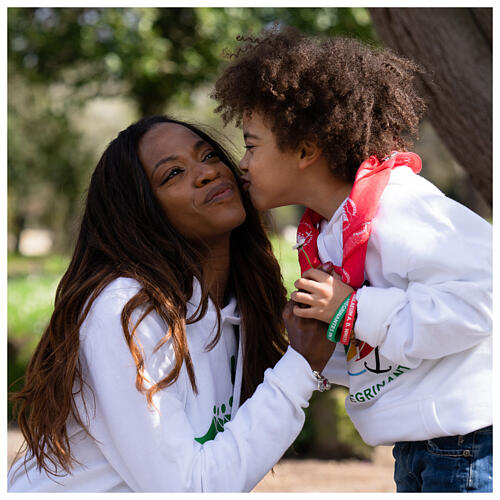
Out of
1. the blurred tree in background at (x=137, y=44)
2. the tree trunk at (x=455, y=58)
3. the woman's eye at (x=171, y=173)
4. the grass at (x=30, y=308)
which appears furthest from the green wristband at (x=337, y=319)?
Answer: the blurred tree in background at (x=137, y=44)

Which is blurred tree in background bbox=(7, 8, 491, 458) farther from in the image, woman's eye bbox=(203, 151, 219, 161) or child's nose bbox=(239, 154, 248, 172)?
child's nose bbox=(239, 154, 248, 172)

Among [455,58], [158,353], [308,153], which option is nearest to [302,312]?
[158,353]

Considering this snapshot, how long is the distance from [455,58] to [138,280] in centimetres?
205

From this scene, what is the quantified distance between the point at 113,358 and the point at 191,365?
10.7 inches

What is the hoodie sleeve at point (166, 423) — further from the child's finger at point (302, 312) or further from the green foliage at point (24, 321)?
the green foliage at point (24, 321)

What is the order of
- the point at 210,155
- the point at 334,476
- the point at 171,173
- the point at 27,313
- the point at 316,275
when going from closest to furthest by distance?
the point at 316,275 < the point at 171,173 < the point at 210,155 < the point at 334,476 < the point at 27,313

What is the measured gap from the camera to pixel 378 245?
2064mm

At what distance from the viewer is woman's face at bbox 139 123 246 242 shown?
7.95ft

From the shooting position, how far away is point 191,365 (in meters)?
2.21

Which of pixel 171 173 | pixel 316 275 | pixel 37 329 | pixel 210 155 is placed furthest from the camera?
pixel 37 329

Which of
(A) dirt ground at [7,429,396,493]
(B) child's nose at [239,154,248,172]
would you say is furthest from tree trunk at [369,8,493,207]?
(A) dirt ground at [7,429,396,493]

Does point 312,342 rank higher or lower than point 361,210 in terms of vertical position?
lower

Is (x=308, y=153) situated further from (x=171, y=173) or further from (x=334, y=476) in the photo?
(x=334, y=476)

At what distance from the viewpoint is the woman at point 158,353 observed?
2.07 metres
